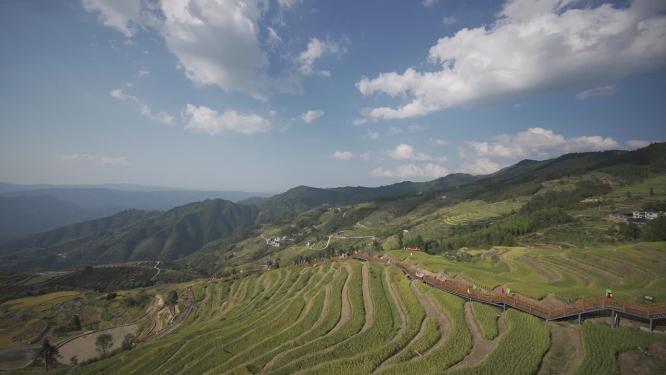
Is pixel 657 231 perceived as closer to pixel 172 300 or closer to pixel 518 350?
pixel 518 350

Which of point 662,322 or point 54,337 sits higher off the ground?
point 662,322

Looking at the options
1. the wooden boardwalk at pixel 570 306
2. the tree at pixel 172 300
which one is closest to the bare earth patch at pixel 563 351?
the wooden boardwalk at pixel 570 306

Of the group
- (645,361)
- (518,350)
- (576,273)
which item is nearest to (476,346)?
(518,350)

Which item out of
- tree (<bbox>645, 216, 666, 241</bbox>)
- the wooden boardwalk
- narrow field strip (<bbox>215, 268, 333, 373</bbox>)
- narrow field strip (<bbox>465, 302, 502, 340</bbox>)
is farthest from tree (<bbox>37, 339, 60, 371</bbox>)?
tree (<bbox>645, 216, 666, 241</bbox>)

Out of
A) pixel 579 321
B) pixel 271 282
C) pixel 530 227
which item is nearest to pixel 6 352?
pixel 271 282

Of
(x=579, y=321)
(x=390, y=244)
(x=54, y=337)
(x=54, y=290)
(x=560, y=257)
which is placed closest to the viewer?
(x=579, y=321)

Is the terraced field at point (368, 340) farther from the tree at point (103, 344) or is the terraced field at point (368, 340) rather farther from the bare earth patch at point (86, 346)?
the bare earth patch at point (86, 346)

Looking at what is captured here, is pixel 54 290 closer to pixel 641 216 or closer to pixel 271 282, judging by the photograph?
pixel 271 282

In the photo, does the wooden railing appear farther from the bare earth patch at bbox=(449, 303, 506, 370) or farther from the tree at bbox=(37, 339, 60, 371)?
the tree at bbox=(37, 339, 60, 371)
